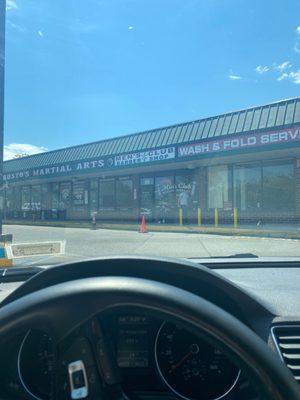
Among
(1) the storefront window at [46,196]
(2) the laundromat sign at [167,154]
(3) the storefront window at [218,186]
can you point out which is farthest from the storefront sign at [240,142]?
(1) the storefront window at [46,196]

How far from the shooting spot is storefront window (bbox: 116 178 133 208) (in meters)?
25.7

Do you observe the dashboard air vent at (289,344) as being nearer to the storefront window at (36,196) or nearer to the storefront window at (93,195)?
the storefront window at (93,195)

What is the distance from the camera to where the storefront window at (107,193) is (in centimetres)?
2648

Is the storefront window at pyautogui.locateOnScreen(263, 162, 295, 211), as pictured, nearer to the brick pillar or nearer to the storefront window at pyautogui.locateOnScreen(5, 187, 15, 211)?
the brick pillar

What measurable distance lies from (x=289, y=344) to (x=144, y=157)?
68.0ft

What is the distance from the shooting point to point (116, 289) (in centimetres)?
132

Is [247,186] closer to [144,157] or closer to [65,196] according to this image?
[144,157]

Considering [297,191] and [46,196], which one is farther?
[46,196]

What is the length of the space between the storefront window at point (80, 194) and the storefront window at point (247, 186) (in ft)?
33.8

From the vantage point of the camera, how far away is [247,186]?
2081 centimetres

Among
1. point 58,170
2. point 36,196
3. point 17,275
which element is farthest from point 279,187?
point 17,275

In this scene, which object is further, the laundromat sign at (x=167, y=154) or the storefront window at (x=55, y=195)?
the storefront window at (x=55, y=195)

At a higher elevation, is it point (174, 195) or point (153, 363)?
point (174, 195)

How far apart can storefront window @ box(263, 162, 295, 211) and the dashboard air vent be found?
18426 millimetres
